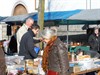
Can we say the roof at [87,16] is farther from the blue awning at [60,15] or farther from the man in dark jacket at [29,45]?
the man in dark jacket at [29,45]

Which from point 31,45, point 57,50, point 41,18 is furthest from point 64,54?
point 41,18

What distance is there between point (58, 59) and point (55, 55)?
9cm

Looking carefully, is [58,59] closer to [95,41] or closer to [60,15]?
[95,41]

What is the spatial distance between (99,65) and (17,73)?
231 cm

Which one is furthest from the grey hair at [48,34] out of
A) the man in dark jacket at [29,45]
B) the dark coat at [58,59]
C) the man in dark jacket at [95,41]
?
the man in dark jacket at [95,41]

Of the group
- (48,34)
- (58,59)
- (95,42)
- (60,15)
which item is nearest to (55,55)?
(58,59)

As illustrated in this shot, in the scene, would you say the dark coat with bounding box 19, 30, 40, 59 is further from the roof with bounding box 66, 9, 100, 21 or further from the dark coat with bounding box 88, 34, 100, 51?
the roof with bounding box 66, 9, 100, 21

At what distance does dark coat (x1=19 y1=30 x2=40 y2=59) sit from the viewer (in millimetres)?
7547

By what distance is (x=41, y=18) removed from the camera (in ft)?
34.9

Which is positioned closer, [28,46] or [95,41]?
[28,46]

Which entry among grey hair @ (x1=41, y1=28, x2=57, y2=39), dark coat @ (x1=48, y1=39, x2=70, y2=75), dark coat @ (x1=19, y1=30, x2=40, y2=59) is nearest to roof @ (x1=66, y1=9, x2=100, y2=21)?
dark coat @ (x1=19, y1=30, x2=40, y2=59)

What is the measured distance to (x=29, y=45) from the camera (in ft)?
24.7

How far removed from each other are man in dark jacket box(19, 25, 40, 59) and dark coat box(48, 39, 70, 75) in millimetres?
1787

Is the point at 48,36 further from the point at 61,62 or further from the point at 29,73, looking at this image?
the point at 29,73
